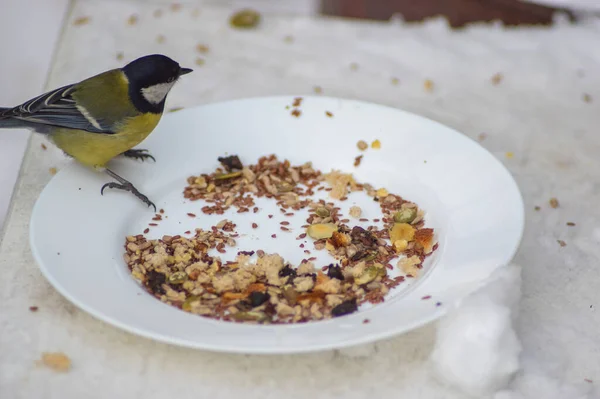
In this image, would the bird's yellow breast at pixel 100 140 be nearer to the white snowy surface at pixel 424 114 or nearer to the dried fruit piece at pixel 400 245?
the white snowy surface at pixel 424 114

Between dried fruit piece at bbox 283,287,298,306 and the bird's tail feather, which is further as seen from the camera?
the bird's tail feather

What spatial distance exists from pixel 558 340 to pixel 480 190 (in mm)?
433

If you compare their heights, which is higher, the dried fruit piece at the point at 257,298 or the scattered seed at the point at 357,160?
the dried fruit piece at the point at 257,298

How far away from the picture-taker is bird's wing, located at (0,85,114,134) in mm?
2096

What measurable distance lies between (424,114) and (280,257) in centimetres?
114

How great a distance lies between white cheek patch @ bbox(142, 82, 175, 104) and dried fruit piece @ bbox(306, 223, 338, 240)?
564 millimetres

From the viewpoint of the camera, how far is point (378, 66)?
305 centimetres

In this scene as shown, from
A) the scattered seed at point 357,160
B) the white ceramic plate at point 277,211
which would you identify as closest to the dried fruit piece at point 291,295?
the white ceramic plate at point 277,211

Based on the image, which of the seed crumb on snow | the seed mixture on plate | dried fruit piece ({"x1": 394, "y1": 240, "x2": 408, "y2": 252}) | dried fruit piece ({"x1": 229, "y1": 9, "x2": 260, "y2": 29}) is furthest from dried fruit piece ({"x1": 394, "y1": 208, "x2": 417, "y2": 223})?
dried fruit piece ({"x1": 229, "y1": 9, "x2": 260, "y2": 29})

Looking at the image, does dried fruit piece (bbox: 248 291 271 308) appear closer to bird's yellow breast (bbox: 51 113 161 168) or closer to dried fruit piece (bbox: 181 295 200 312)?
dried fruit piece (bbox: 181 295 200 312)

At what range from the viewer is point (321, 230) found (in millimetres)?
1982

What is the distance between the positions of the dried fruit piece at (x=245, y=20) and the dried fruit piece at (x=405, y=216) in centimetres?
156

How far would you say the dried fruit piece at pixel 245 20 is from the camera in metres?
3.29

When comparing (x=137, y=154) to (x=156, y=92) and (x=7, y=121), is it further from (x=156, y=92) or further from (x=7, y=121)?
(x=7, y=121)
